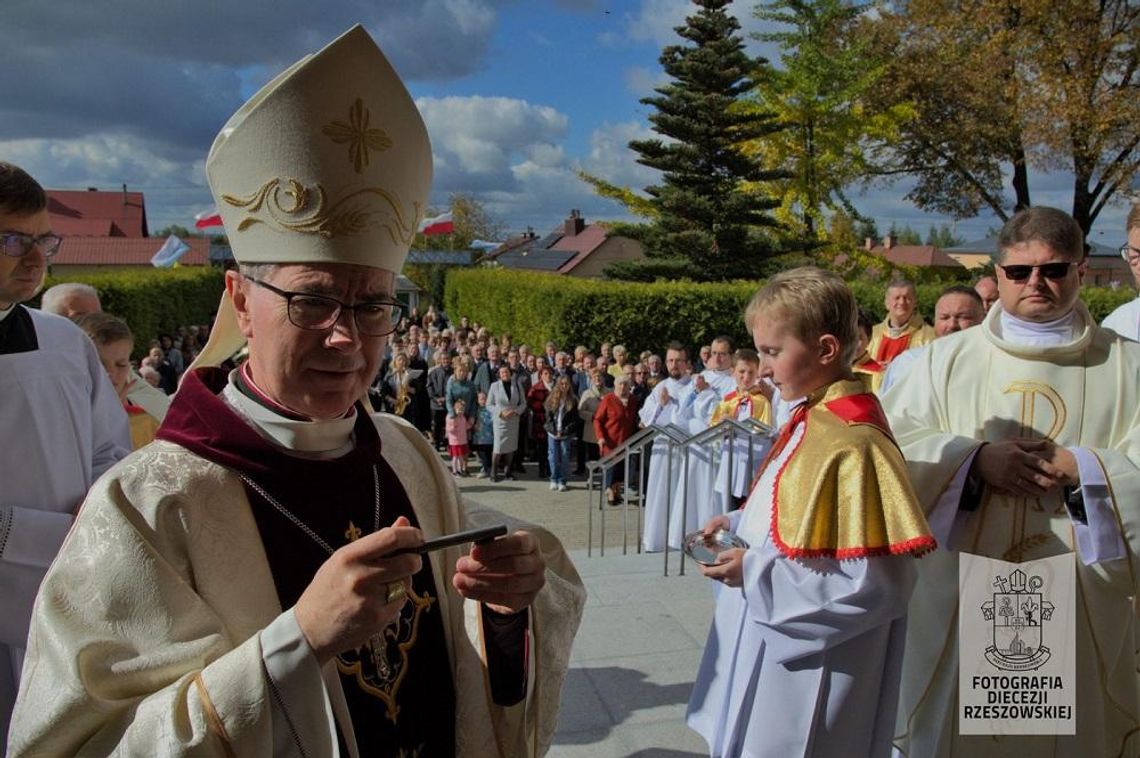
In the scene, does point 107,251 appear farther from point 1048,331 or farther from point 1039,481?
point 1039,481

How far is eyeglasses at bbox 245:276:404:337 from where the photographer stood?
5.14 ft

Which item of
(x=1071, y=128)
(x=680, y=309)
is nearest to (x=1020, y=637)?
(x=680, y=309)

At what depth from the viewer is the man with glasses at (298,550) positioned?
4.49ft

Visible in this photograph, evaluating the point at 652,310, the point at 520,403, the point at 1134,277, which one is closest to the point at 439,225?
the point at 652,310

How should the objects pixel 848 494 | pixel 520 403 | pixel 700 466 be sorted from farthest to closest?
pixel 520 403 < pixel 700 466 < pixel 848 494

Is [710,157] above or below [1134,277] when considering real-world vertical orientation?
above

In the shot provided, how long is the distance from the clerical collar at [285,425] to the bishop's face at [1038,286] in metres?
2.31

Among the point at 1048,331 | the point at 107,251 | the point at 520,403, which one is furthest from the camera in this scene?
the point at 107,251

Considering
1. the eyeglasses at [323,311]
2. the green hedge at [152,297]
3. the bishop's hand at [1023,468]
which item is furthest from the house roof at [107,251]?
the eyeglasses at [323,311]

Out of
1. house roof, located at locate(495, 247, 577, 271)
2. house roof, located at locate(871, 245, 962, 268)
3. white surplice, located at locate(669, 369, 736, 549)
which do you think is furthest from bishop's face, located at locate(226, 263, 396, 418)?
house roof, located at locate(871, 245, 962, 268)

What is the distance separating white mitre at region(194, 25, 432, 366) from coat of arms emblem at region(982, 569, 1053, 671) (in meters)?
2.23

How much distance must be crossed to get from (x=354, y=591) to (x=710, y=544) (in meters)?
1.54

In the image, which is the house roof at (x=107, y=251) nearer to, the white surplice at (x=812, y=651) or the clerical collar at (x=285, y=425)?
the white surplice at (x=812, y=651)

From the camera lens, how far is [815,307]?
2.50 meters
